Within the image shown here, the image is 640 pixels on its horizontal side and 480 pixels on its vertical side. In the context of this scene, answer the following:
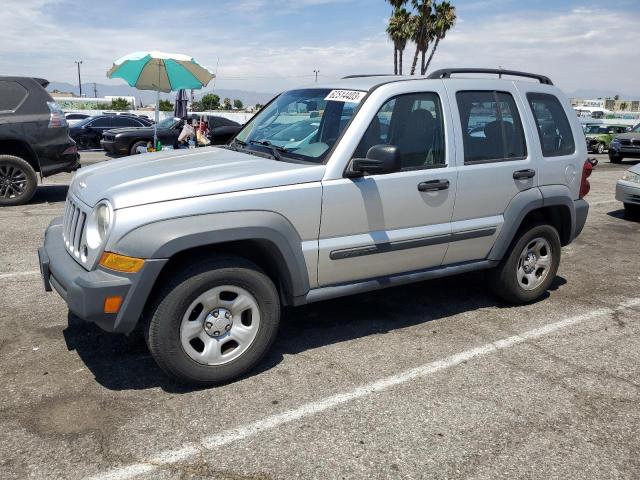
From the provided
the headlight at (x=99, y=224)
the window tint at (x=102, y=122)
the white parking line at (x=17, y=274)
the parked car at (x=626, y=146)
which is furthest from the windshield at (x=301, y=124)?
the parked car at (x=626, y=146)

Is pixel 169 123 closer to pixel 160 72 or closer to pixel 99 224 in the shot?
pixel 160 72

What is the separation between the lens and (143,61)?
12875mm

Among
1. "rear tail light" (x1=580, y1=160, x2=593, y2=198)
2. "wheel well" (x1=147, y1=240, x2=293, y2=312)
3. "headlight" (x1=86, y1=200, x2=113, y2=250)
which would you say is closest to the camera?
"headlight" (x1=86, y1=200, x2=113, y2=250)

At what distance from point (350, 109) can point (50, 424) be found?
2652 millimetres

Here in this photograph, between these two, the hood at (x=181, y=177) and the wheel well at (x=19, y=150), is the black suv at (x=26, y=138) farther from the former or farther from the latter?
the hood at (x=181, y=177)

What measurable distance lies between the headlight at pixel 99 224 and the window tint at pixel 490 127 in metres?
2.54

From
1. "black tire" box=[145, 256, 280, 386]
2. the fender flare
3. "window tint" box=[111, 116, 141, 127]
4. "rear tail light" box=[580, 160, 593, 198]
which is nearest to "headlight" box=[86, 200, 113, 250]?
"black tire" box=[145, 256, 280, 386]

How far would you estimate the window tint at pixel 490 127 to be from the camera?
430cm

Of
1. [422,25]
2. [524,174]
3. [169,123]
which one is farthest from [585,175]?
[422,25]

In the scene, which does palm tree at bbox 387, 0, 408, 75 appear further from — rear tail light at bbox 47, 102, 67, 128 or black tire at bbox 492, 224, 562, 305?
black tire at bbox 492, 224, 562, 305

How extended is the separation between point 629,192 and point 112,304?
8.50 metres

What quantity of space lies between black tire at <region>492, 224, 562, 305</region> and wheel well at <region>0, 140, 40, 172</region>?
7.37m

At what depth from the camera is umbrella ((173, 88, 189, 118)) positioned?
Result: 15676mm

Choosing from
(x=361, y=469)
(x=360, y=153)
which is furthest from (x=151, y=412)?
(x=360, y=153)
